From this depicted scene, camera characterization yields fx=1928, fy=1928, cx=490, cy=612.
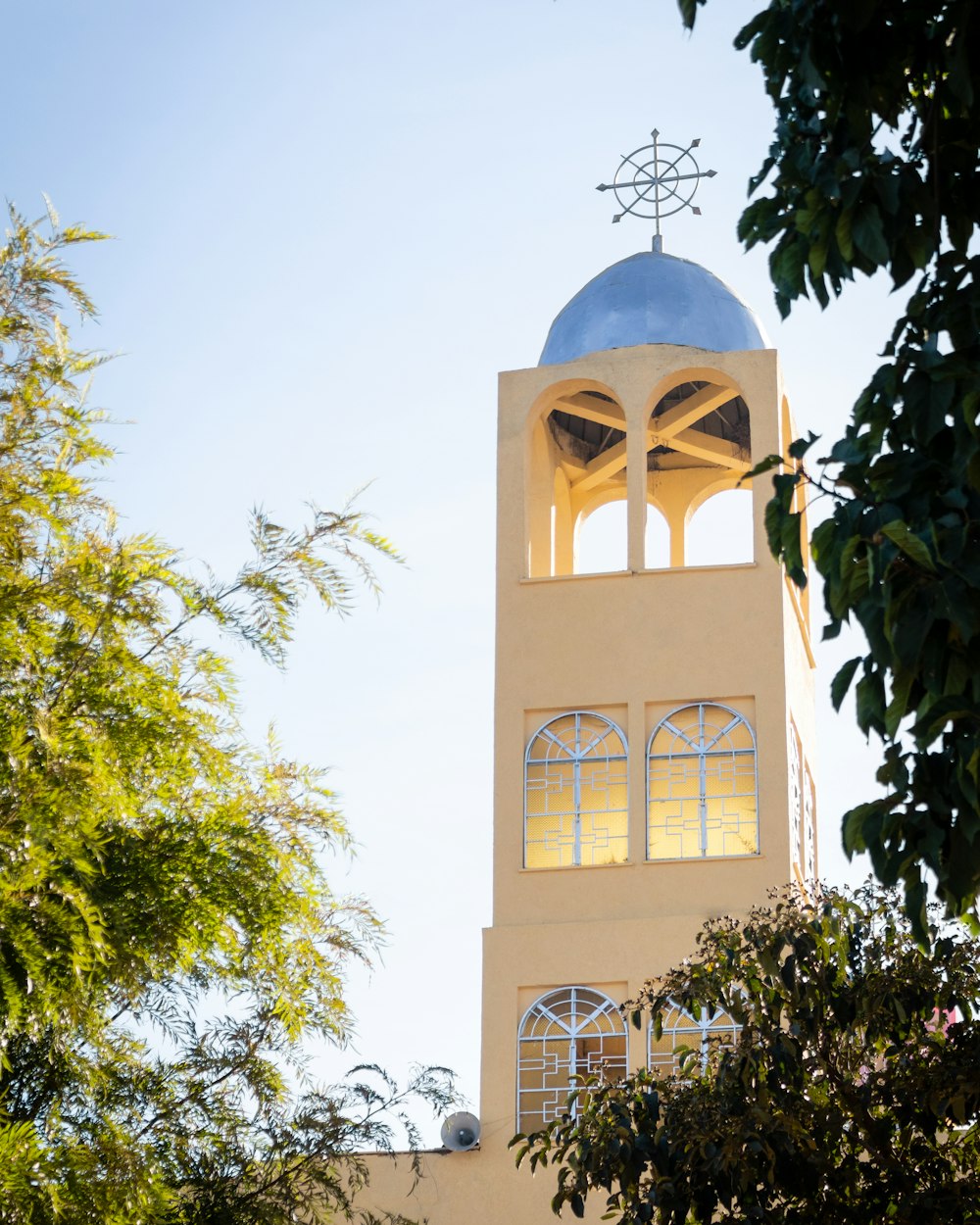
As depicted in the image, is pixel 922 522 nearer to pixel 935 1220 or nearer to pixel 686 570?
pixel 935 1220

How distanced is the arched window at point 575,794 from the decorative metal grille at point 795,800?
145 centimetres

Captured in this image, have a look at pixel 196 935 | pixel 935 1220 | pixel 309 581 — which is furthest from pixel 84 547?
pixel 935 1220

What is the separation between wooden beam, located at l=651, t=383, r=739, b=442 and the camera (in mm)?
19328

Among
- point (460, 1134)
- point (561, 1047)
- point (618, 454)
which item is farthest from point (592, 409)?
point (460, 1134)

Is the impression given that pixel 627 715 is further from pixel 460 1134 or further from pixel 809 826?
pixel 460 1134

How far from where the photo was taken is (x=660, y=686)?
1714cm

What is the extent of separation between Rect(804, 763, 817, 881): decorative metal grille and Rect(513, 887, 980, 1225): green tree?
882 centimetres

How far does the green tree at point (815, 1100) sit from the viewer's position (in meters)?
8.20

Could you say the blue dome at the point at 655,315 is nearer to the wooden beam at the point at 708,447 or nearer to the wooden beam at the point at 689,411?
the wooden beam at the point at 689,411

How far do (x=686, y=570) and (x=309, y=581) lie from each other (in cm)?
923

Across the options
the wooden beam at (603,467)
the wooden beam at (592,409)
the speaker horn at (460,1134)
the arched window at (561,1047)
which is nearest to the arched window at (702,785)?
the arched window at (561,1047)

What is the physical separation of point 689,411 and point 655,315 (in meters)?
1.10

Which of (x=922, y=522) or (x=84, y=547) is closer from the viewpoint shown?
(x=922, y=522)

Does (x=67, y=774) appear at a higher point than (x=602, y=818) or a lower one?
lower
